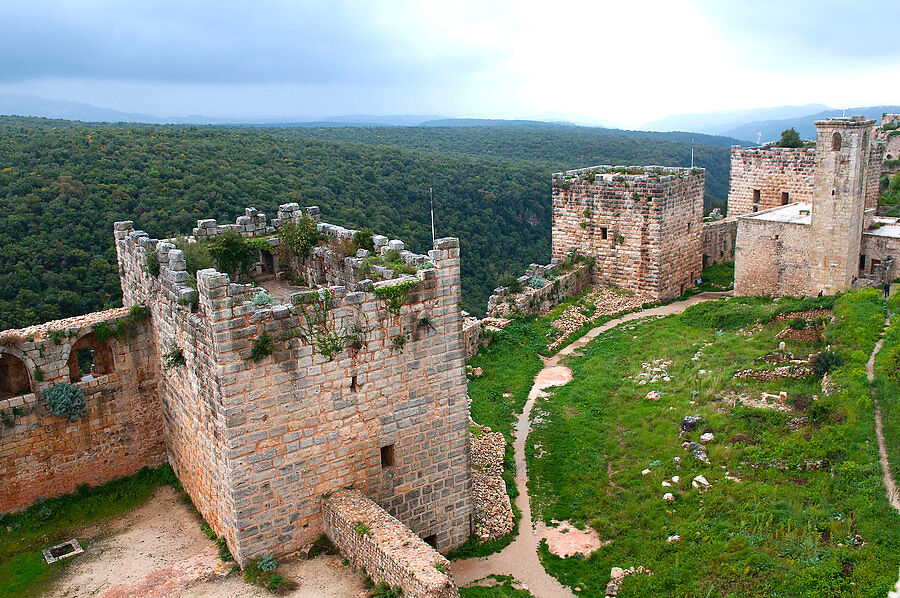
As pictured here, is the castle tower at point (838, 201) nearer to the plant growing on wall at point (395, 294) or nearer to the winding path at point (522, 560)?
the winding path at point (522, 560)

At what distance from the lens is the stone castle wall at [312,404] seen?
30.9ft

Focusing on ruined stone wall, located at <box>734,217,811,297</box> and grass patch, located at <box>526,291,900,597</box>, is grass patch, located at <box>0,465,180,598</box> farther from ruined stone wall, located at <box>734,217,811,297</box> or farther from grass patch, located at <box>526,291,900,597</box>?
ruined stone wall, located at <box>734,217,811,297</box>

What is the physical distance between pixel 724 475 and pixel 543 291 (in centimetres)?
1059

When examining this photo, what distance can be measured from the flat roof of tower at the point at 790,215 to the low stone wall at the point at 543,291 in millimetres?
5511

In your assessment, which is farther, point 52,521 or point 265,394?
point 52,521

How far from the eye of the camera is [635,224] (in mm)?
22625

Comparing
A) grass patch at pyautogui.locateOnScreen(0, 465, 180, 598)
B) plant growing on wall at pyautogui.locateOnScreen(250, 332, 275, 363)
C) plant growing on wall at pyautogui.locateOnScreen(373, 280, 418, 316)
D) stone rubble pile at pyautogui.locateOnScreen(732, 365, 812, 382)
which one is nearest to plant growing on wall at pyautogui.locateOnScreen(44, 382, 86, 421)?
grass patch at pyautogui.locateOnScreen(0, 465, 180, 598)

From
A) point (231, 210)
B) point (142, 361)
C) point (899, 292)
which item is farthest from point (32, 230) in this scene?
point (899, 292)

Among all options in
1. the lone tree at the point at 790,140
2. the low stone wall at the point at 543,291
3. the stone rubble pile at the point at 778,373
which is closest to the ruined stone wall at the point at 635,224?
the low stone wall at the point at 543,291

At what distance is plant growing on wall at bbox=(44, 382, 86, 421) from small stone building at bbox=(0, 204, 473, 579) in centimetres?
12

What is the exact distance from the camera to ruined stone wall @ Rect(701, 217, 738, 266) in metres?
25.5

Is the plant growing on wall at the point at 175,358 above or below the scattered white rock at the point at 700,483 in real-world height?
above

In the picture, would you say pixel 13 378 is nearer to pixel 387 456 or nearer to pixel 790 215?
pixel 387 456

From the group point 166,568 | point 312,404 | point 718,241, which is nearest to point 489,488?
point 312,404
